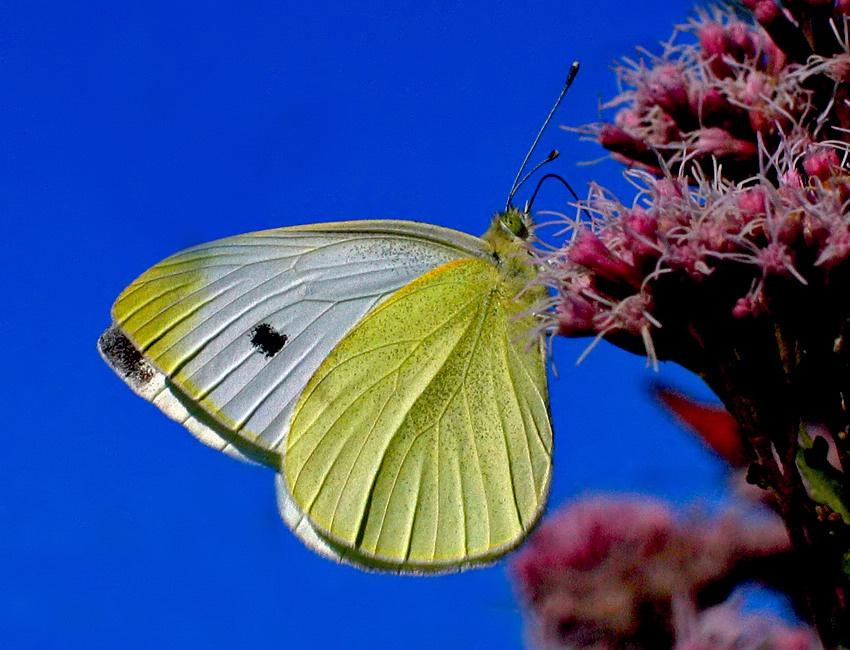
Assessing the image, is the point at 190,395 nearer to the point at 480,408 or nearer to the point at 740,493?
the point at 480,408

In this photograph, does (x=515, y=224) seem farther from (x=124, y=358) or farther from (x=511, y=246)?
(x=124, y=358)

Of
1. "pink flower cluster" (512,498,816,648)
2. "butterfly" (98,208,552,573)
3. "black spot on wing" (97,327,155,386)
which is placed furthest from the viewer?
"pink flower cluster" (512,498,816,648)

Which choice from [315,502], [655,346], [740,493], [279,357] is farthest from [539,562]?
[655,346]

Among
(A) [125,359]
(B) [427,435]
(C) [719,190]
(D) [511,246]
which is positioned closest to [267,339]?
(A) [125,359]

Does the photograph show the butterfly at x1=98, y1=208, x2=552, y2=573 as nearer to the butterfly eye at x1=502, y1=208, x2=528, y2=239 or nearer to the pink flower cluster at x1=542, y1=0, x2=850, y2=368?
the butterfly eye at x1=502, y1=208, x2=528, y2=239

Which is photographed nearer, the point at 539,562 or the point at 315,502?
the point at 315,502

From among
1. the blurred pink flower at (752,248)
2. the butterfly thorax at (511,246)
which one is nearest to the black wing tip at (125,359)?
the butterfly thorax at (511,246)

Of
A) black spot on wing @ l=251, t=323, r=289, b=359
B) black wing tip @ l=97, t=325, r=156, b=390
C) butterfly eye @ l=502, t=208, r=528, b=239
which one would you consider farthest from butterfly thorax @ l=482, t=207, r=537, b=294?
black wing tip @ l=97, t=325, r=156, b=390
